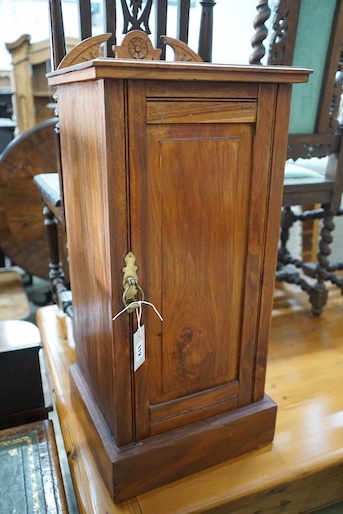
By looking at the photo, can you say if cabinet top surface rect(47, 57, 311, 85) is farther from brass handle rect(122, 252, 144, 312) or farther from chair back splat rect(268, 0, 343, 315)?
chair back splat rect(268, 0, 343, 315)

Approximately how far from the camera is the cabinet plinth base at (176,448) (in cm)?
90

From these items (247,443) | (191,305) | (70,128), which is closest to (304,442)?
(247,443)

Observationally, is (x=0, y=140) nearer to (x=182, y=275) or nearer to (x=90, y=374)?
(x=90, y=374)

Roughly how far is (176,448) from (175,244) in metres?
0.44

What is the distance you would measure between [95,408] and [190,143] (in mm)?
639

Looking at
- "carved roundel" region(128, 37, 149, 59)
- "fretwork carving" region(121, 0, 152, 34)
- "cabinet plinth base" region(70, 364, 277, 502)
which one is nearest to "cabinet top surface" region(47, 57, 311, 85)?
"carved roundel" region(128, 37, 149, 59)

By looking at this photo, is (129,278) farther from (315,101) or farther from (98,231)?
(315,101)

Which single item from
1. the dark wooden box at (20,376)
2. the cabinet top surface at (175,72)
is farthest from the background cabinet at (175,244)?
the dark wooden box at (20,376)

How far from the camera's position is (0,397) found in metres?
1.12

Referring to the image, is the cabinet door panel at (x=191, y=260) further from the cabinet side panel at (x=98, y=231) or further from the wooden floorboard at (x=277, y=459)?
the wooden floorboard at (x=277, y=459)

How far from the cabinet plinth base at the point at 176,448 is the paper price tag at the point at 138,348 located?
19 centimetres

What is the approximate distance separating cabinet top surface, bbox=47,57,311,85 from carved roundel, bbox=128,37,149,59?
0.18 metres

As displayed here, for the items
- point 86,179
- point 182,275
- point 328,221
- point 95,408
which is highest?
point 86,179

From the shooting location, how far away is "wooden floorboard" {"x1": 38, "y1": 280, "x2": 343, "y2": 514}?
3.06 feet
